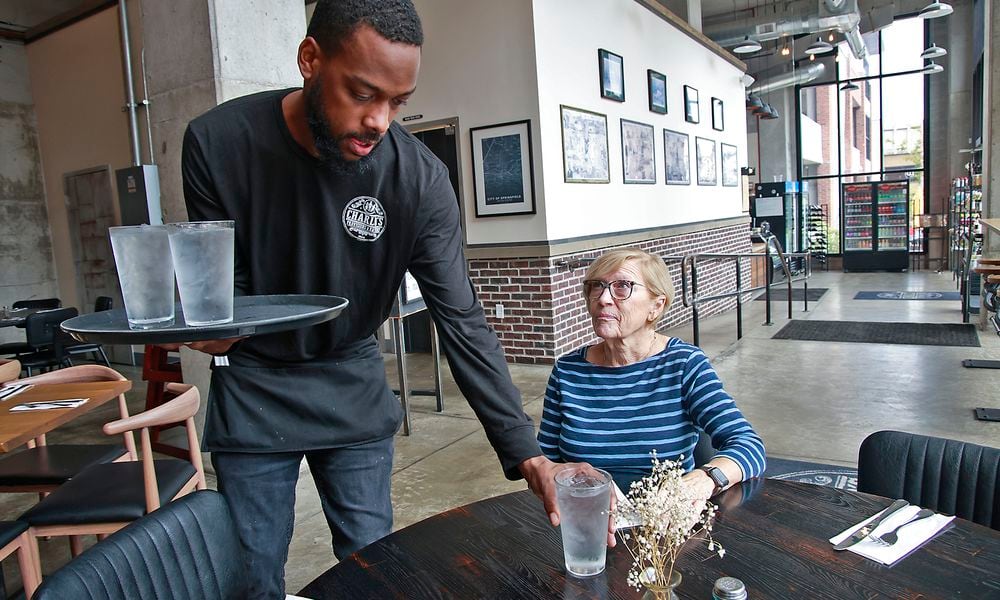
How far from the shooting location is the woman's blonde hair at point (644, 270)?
201 centimetres

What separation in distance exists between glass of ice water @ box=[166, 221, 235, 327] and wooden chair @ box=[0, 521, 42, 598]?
1.68 meters

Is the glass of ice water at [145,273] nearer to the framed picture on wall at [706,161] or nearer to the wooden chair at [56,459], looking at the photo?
the wooden chair at [56,459]

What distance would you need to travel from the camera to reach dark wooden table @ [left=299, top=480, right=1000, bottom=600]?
3.32 feet

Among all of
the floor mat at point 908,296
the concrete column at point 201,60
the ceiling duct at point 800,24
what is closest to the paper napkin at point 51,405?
the concrete column at point 201,60

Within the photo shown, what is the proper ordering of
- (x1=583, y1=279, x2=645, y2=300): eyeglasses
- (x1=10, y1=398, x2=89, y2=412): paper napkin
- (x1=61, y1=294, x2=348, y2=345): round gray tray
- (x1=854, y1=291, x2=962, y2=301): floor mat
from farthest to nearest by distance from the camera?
(x1=854, y1=291, x2=962, y2=301): floor mat → (x1=10, y1=398, x2=89, y2=412): paper napkin → (x1=583, y1=279, x2=645, y2=300): eyeglasses → (x1=61, y1=294, x2=348, y2=345): round gray tray

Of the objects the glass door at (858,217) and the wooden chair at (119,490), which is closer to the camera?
the wooden chair at (119,490)

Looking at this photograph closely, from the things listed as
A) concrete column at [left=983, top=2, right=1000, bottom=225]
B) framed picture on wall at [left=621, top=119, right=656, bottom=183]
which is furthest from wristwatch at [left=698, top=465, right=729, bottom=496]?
concrete column at [left=983, top=2, right=1000, bottom=225]

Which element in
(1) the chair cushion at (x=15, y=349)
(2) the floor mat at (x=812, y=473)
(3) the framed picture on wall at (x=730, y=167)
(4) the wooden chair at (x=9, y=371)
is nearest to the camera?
(4) the wooden chair at (x=9, y=371)

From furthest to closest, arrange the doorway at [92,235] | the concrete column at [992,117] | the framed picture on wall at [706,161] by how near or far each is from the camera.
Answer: the framed picture on wall at [706,161], the doorway at [92,235], the concrete column at [992,117]

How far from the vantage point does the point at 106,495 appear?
2242mm

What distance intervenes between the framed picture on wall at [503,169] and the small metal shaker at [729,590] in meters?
4.87

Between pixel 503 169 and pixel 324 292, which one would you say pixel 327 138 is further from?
pixel 503 169

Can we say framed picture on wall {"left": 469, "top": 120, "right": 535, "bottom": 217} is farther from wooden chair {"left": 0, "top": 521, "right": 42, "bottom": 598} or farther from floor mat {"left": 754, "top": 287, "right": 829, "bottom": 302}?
floor mat {"left": 754, "top": 287, "right": 829, "bottom": 302}

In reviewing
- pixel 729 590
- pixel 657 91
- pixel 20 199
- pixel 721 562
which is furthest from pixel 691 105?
pixel 729 590
